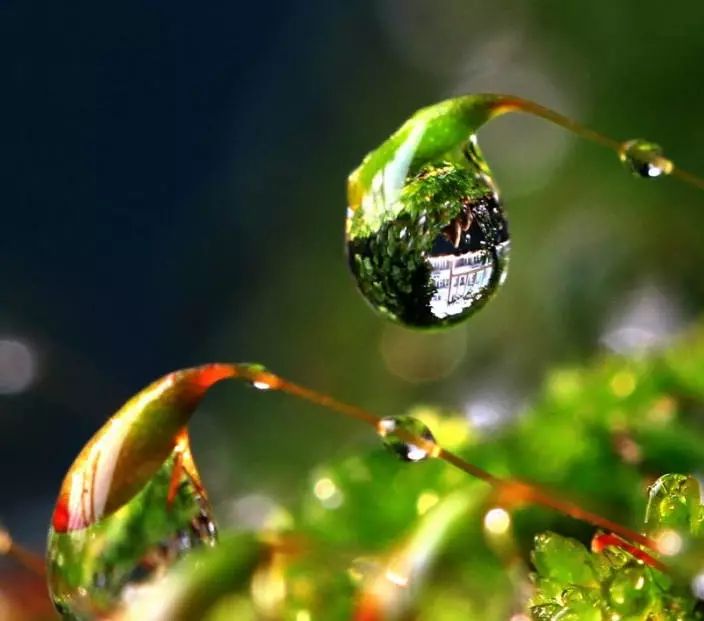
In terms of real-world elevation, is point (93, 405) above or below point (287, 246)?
below

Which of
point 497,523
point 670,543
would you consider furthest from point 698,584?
point 497,523

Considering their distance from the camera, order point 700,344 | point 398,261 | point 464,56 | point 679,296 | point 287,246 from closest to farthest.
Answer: point 398,261, point 700,344, point 679,296, point 464,56, point 287,246

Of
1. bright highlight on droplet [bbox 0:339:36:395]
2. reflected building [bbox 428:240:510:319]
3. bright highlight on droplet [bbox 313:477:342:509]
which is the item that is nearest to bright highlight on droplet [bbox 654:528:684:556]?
reflected building [bbox 428:240:510:319]

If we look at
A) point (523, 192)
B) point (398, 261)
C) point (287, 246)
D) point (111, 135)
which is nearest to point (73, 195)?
point (111, 135)

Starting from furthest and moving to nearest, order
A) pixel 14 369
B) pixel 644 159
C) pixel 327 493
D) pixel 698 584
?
1. pixel 14 369
2. pixel 327 493
3. pixel 644 159
4. pixel 698 584

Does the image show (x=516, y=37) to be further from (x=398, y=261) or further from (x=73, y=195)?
(x=398, y=261)

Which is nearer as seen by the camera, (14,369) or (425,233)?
(425,233)

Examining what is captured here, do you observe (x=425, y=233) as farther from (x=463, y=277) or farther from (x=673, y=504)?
(x=673, y=504)
